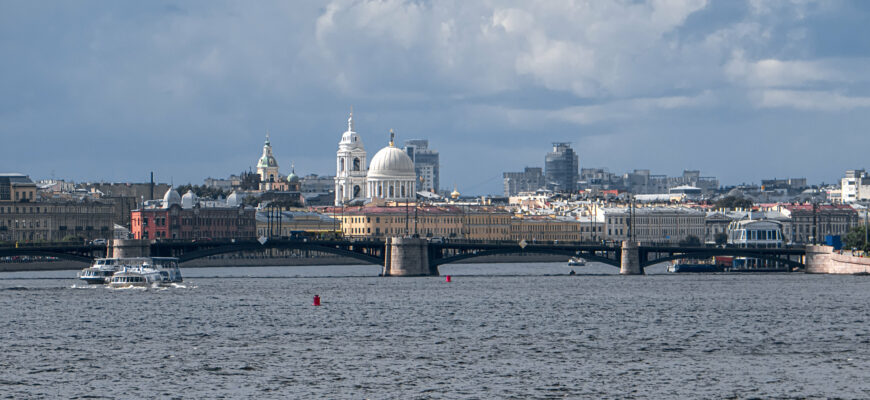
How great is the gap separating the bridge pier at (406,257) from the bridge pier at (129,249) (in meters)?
12.1

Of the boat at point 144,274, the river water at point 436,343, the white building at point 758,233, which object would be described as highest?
the white building at point 758,233

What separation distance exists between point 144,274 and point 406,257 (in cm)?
1804

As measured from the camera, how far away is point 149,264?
267ft

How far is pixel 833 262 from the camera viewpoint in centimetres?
9194

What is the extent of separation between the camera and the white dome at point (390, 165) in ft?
595

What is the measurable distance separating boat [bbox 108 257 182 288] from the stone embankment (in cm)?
3266

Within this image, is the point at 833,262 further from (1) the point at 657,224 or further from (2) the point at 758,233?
(1) the point at 657,224

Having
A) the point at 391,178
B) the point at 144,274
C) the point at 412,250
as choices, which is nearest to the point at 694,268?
the point at 412,250

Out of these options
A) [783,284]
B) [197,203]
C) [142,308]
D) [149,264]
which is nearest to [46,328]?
[142,308]

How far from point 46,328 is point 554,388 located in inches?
802

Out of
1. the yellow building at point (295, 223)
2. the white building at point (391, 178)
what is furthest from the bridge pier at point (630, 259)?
the white building at point (391, 178)

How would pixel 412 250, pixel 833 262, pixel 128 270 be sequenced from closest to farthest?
pixel 128 270 < pixel 412 250 < pixel 833 262

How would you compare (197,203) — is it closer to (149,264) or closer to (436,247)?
(436,247)

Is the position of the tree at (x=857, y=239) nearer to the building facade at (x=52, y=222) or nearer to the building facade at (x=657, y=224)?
the building facade at (x=52, y=222)
